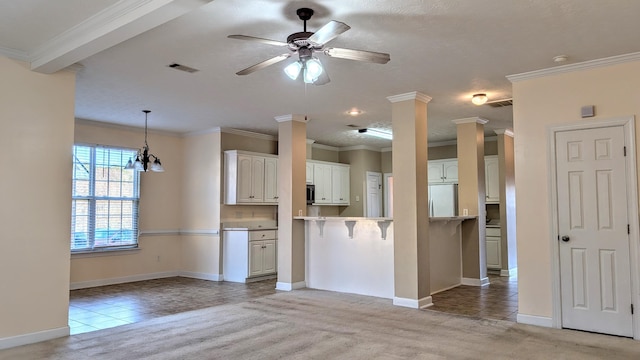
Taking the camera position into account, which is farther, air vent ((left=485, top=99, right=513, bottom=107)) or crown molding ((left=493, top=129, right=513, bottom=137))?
crown molding ((left=493, top=129, right=513, bottom=137))

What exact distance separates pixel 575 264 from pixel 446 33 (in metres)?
2.61

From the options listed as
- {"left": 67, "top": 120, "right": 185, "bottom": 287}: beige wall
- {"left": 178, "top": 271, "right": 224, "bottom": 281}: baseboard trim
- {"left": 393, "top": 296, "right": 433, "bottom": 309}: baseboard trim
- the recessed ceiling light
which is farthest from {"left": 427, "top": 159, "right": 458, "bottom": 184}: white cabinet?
{"left": 67, "top": 120, "right": 185, "bottom": 287}: beige wall

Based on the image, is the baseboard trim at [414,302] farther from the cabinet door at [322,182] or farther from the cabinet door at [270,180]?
the cabinet door at [322,182]

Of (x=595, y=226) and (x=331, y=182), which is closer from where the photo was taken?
(x=595, y=226)

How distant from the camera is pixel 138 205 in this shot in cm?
786

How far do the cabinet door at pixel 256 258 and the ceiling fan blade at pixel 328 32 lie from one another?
5017 mm

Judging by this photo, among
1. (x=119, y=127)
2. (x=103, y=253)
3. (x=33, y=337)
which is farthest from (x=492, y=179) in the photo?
(x=33, y=337)

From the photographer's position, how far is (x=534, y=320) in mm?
4664

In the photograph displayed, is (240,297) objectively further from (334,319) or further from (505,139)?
(505,139)

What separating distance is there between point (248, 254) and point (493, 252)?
14.5 ft

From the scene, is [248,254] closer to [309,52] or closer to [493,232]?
[493,232]

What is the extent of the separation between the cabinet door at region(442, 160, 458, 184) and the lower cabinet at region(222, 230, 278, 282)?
3689 mm

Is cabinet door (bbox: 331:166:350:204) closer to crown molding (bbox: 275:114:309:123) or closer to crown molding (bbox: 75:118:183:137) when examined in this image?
crown molding (bbox: 275:114:309:123)

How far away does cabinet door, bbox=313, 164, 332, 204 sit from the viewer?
31.2 feet
